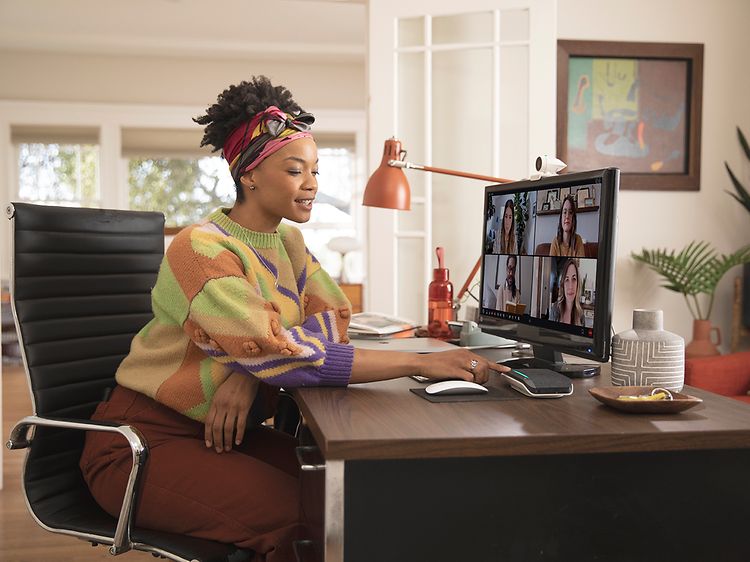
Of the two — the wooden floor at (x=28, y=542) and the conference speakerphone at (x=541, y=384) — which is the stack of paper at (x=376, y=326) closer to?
the conference speakerphone at (x=541, y=384)

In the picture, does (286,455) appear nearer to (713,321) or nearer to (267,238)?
(267,238)

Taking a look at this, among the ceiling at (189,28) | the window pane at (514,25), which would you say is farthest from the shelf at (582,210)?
the ceiling at (189,28)

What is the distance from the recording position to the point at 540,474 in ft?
3.44

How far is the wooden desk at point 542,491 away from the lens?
1.00m

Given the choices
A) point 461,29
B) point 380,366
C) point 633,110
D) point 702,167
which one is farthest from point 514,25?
point 380,366

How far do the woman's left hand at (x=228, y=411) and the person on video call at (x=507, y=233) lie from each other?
64cm

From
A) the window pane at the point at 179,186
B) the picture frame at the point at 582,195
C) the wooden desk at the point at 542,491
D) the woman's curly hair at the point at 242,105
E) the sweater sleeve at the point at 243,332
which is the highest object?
the window pane at the point at 179,186

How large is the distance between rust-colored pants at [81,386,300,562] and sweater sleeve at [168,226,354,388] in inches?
7.4

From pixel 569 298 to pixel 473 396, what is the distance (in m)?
0.29

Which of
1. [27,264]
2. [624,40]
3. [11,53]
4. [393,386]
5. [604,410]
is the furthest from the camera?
[11,53]

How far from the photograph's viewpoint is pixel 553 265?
4.88ft

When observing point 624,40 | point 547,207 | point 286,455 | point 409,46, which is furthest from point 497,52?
point 286,455

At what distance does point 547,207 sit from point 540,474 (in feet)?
2.08

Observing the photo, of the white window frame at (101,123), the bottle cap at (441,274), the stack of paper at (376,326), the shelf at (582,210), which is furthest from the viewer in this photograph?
the white window frame at (101,123)
